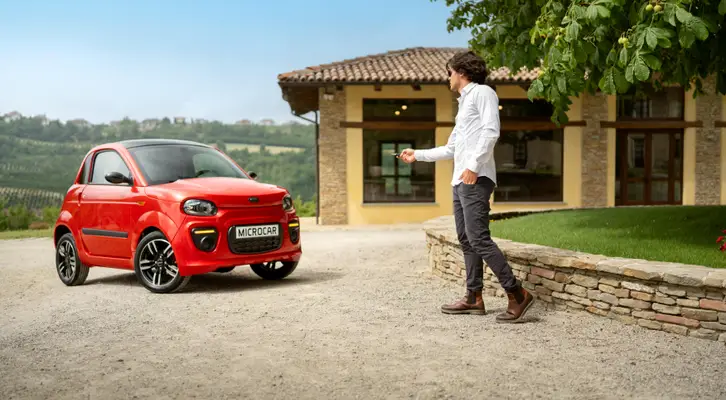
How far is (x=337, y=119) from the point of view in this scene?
18.6 metres

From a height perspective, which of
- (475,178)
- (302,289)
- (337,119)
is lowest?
(302,289)

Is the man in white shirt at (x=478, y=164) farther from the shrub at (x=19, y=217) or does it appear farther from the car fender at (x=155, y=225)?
the shrub at (x=19, y=217)

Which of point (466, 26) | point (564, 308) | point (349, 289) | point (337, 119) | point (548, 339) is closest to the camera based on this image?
point (548, 339)

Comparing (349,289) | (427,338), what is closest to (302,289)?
(349,289)

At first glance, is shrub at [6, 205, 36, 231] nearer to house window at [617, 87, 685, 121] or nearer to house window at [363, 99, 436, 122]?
house window at [363, 99, 436, 122]

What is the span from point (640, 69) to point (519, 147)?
560 inches

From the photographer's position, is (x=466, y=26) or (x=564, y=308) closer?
(x=564, y=308)

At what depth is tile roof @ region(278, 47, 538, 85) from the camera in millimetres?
17875

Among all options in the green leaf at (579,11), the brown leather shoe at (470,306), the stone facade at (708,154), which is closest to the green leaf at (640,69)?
the green leaf at (579,11)

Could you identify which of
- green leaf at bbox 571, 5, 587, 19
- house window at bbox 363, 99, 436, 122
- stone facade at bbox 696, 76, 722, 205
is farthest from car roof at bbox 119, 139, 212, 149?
stone facade at bbox 696, 76, 722, 205

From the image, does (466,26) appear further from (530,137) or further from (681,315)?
(530,137)

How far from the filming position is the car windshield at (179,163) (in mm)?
7676

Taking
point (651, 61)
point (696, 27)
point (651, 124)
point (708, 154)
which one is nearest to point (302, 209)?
point (651, 124)

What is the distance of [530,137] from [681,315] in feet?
47.7
